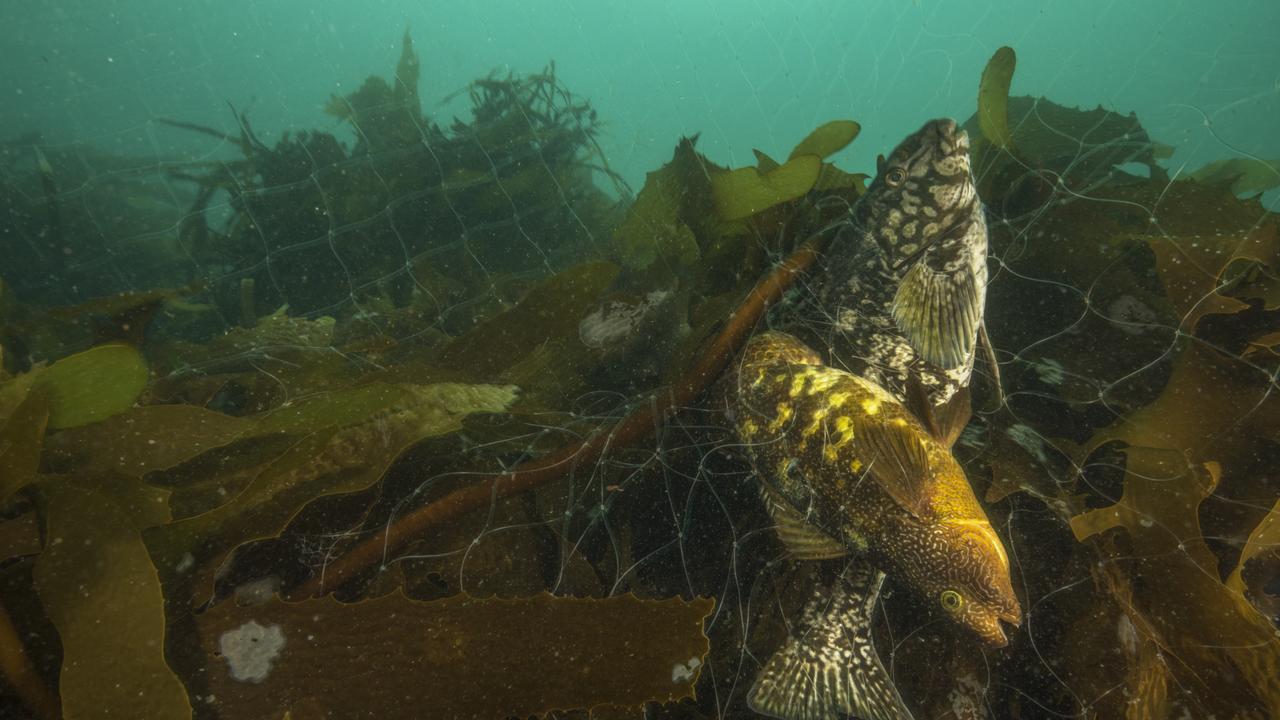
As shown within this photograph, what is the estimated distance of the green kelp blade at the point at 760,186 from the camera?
107 inches

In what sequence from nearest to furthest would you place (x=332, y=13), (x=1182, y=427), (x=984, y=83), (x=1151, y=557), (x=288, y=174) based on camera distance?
(x=1151, y=557) → (x=1182, y=427) → (x=984, y=83) → (x=288, y=174) → (x=332, y=13)

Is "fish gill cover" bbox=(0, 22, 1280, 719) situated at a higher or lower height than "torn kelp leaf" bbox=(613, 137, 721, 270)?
lower

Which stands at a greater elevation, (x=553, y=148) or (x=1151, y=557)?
(x=553, y=148)

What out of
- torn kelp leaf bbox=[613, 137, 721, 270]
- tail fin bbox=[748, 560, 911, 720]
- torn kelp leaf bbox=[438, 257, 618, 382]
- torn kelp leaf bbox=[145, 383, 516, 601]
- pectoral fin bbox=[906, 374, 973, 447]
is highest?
torn kelp leaf bbox=[613, 137, 721, 270]

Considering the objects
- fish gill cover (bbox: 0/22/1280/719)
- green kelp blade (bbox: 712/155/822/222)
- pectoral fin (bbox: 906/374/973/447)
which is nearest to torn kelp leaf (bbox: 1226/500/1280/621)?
fish gill cover (bbox: 0/22/1280/719)

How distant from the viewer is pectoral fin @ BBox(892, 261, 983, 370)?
227 centimetres

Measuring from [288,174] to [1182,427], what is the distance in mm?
6828

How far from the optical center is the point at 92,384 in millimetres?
1629

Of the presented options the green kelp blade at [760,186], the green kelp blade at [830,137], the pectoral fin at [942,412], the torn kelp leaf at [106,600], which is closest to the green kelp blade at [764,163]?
the green kelp blade at [830,137]

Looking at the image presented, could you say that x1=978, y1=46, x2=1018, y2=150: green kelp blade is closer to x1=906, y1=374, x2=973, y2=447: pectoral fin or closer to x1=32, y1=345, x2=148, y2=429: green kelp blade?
x1=906, y1=374, x2=973, y2=447: pectoral fin

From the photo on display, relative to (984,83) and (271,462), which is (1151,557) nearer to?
(984,83)

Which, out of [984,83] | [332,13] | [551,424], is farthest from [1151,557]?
[332,13]

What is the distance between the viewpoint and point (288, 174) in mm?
5422

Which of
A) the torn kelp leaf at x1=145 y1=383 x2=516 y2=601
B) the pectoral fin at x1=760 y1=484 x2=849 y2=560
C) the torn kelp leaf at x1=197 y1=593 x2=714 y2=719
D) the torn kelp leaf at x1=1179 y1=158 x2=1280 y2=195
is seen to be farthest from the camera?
the torn kelp leaf at x1=1179 y1=158 x2=1280 y2=195
